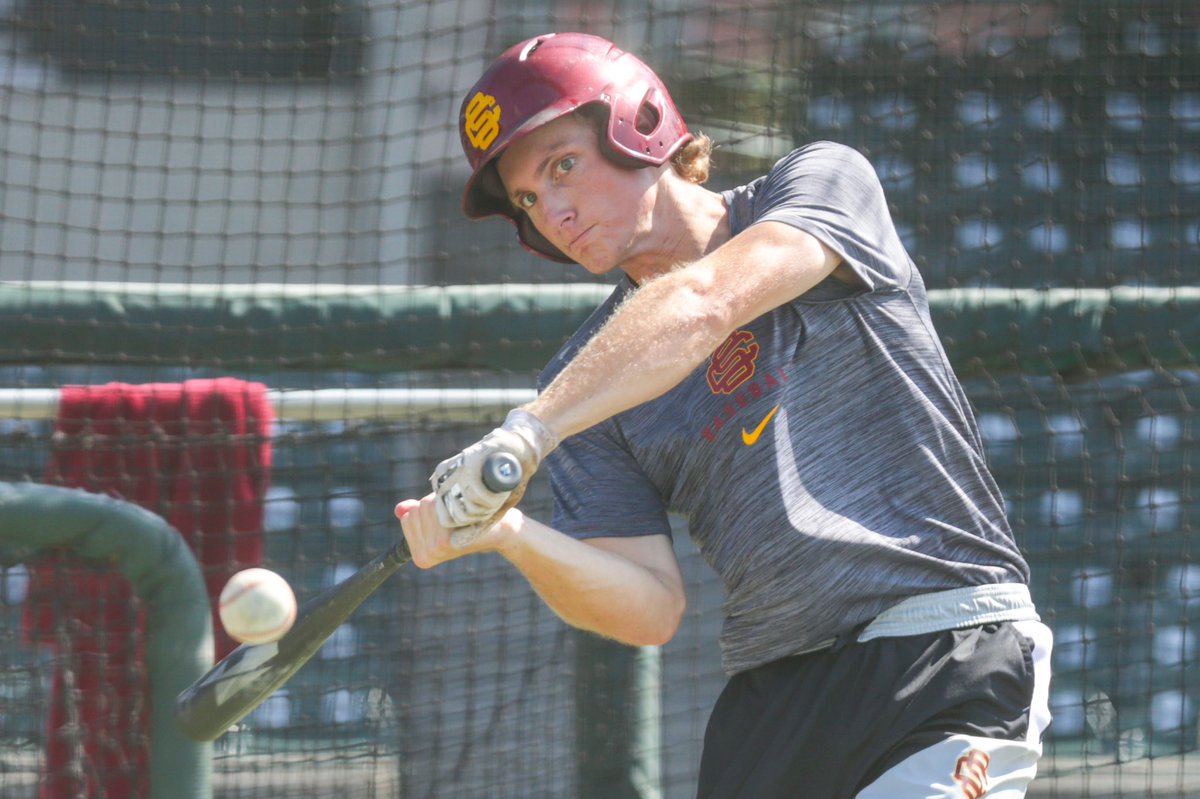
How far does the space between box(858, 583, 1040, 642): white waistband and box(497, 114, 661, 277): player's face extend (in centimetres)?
69

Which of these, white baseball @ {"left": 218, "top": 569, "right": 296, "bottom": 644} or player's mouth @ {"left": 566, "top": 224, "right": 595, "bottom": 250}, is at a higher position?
player's mouth @ {"left": 566, "top": 224, "right": 595, "bottom": 250}

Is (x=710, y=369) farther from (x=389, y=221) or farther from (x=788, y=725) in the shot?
(x=389, y=221)

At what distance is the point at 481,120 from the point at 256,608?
0.85 metres

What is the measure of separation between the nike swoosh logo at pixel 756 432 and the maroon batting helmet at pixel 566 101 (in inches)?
18.5

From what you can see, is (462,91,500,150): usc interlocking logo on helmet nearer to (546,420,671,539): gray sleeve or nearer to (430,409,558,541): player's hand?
(546,420,671,539): gray sleeve

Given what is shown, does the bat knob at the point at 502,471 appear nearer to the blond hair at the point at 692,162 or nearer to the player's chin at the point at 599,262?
the player's chin at the point at 599,262

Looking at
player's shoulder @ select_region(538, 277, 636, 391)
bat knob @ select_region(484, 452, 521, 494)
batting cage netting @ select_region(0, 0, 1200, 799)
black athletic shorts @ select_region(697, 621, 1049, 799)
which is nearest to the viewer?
bat knob @ select_region(484, 452, 521, 494)

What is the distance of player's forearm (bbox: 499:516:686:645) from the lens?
2.22m

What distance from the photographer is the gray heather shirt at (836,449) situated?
83.5 inches

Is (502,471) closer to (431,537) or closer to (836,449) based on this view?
(431,537)

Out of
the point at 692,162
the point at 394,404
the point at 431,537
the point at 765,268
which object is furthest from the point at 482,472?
the point at 394,404

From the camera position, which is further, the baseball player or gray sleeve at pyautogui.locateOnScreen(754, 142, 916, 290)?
gray sleeve at pyautogui.locateOnScreen(754, 142, 916, 290)

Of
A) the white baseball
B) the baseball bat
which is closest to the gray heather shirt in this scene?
the baseball bat

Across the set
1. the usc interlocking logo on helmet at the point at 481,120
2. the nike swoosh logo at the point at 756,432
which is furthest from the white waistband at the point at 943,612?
the usc interlocking logo on helmet at the point at 481,120
